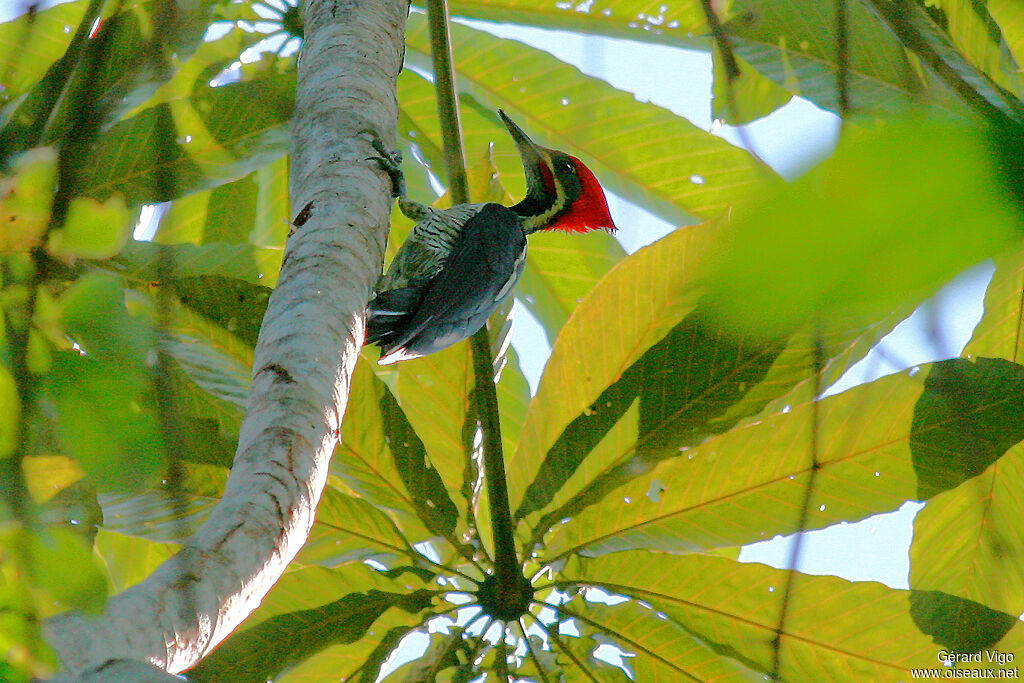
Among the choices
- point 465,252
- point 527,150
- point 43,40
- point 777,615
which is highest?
point 43,40

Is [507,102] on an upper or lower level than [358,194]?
upper

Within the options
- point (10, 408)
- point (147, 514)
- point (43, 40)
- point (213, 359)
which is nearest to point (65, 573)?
point (10, 408)

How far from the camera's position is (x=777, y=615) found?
2191mm

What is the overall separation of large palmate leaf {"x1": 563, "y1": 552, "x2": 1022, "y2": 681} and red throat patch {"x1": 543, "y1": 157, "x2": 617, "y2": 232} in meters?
1.91

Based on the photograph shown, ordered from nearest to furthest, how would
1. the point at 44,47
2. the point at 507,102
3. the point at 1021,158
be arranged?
1. the point at 1021,158
2. the point at 44,47
3. the point at 507,102

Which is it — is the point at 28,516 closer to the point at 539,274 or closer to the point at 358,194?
the point at 358,194

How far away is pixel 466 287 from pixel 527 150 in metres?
1.09

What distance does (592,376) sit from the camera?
233cm

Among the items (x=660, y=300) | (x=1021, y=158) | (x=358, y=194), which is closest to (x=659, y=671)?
(x=660, y=300)

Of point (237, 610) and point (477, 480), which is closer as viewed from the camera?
point (237, 610)

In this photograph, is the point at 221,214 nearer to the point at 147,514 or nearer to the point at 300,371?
the point at 147,514

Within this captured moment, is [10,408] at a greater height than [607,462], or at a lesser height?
greater

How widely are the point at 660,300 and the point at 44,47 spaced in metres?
2.17

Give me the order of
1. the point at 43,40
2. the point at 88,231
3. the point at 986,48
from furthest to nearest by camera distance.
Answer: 1. the point at 43,40
2. the point at 986,48
3. the point at 88,231
